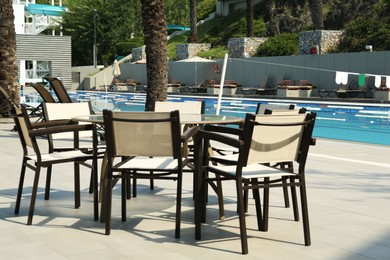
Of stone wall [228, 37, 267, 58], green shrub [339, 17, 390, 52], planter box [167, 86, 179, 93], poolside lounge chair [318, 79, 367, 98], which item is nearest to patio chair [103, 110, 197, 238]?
poolside lounge chair [318, 79, 367, 98]

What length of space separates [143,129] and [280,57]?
1015 inches

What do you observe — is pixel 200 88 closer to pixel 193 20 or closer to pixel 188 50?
pixel 188 50

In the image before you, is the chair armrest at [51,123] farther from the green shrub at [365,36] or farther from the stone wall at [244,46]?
the stone wall at [244,46]

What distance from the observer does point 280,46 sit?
32.2 m

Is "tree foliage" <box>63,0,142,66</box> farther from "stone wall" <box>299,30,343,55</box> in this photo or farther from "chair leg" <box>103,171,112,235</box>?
"chair leg" <box>103,171,112,235</box>

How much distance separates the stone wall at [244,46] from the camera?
33500mm

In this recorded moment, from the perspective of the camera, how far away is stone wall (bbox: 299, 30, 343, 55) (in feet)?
96.5

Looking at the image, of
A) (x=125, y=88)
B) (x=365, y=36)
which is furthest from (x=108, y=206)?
(x=125, y=88)

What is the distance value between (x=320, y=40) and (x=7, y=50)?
1884cm

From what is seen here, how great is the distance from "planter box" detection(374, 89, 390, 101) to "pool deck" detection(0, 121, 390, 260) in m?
16.4

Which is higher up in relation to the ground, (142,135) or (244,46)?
(244,46)

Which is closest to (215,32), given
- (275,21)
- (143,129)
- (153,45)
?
(275,21)

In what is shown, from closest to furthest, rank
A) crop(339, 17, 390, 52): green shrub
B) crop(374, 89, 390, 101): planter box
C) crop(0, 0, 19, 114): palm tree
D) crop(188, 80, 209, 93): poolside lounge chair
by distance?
crop(0, 0, 19, 114): palm tree
crop(374, 89, 390, 101): planter box
crop(339, 17, 390, 52): green shrub
crop(188, 80, 209, 93): poolside lounge chair

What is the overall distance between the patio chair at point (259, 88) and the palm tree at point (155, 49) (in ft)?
56.4
